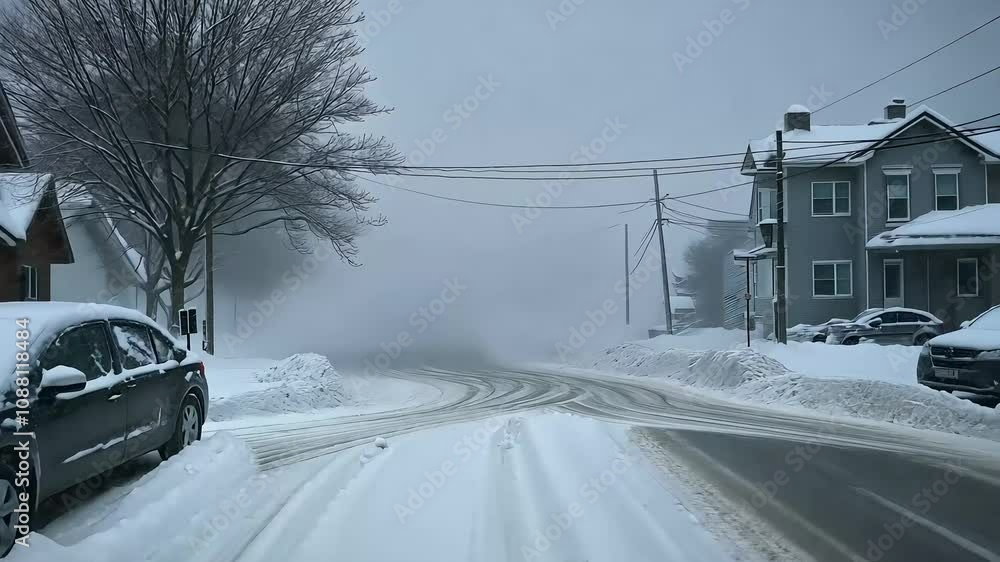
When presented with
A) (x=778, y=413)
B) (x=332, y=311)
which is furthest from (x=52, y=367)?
(x=332, y=311)

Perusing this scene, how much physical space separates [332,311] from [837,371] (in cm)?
4395

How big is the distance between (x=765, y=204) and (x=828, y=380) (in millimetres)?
21168

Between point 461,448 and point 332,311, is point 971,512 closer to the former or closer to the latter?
point 461,448

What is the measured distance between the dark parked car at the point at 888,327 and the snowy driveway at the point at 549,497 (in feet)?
63.1

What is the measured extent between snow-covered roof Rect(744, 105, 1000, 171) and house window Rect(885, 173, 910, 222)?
1.90m

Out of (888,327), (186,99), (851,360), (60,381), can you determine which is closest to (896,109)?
(888,327)

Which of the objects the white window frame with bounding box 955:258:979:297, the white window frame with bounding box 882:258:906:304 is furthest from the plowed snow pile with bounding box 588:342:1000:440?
the white window frame with bounding box 955:258:979:297

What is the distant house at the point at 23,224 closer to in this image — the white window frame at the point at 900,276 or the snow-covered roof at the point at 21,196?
the snow-covered roof at the point at 21,196

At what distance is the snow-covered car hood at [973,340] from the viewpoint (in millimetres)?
13570

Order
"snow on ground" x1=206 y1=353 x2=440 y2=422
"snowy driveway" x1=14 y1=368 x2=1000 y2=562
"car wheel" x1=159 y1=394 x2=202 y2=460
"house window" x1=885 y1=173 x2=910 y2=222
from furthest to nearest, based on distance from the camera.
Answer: "house window" x1=885 y1=173 x2=910 y2=222, "snow on ground" x1=206 y1=353 x2=440 y2=422, "car wheel" x1=159 y1=394 x2=202 y2=460, "snowy driveway" x1=14 y1=368 x2=1000 y2=562

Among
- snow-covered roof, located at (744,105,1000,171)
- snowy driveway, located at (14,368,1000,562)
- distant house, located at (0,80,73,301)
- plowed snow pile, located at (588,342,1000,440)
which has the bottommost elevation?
plowed snow pile, located at (588,342,1000,440)

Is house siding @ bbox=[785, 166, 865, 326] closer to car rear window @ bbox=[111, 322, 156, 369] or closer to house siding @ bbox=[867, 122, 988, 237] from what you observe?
house siding @ bbox=[867, 122, 988, 237]

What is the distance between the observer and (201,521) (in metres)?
6.30

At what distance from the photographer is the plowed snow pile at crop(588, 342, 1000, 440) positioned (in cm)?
1280
